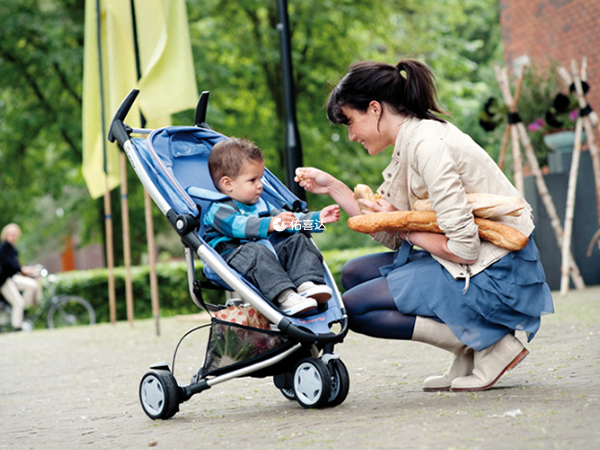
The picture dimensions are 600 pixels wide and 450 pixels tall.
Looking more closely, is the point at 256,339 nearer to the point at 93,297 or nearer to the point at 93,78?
the point at 93,78

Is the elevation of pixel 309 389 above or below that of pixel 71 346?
above

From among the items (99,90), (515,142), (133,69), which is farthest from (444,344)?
(99,90)

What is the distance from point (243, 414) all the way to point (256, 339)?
42 cm

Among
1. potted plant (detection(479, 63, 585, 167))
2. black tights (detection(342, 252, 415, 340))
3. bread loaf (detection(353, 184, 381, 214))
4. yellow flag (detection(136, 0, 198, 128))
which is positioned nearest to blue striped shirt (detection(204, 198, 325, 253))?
bread loaf (detection(353, 184, 381, 214))

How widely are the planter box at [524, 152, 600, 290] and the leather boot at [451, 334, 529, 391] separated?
6.83 m

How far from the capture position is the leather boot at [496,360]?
132 inches

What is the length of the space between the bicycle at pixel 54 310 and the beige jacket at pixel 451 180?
419 inches

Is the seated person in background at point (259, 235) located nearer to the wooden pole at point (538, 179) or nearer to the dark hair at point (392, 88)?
the dark hair at point (392, 88)

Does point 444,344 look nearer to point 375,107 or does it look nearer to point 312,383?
point 312,383

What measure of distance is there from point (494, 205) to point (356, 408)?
3.58 ft

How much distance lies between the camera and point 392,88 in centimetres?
345

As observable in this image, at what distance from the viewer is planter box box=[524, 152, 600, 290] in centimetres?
994

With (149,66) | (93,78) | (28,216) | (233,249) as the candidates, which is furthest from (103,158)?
(28,216)

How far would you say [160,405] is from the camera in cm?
353
